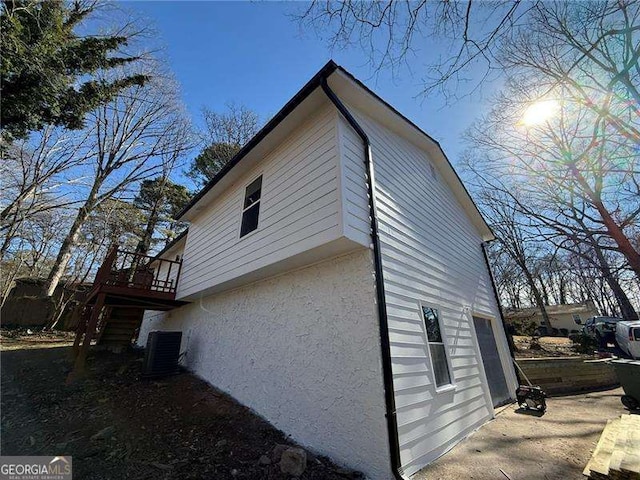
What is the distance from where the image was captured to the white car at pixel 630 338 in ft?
35.9

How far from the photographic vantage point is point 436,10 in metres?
3.05

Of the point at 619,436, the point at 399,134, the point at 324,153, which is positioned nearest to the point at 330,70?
the point at 324,153

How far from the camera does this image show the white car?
35.9ft

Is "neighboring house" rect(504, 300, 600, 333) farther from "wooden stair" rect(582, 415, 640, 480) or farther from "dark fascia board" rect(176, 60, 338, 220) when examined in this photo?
"dark fascia board" rect(176, 60, 338, 220)

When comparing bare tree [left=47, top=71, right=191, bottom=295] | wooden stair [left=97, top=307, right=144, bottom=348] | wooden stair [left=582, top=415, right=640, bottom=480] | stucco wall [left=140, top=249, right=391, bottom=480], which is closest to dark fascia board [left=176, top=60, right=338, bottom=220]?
stucco wall [left=140, top=249, right=391, bottom=480]

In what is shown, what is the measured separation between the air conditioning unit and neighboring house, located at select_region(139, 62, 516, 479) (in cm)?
76

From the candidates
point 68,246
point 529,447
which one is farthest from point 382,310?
point 68,246

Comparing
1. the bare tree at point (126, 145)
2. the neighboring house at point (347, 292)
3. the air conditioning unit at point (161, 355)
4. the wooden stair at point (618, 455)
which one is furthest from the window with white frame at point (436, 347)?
the bare tree at point (126, 145)

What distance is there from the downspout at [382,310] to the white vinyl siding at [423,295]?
15 cm

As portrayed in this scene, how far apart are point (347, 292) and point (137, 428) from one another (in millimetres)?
4112

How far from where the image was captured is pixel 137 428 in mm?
4332

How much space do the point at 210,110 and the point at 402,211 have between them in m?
15.7

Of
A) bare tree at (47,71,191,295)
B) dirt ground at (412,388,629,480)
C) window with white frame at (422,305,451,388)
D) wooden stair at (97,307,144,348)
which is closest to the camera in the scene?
dirt ground at (412,388,629,480)

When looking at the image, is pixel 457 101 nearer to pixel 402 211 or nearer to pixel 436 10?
pixel 436 10
